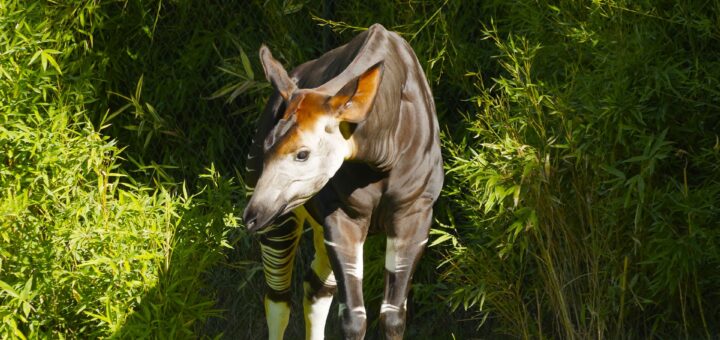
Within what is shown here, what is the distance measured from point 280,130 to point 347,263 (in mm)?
517

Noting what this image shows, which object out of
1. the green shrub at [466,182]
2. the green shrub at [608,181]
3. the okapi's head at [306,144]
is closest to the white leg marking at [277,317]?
the green shrub at [466,182]

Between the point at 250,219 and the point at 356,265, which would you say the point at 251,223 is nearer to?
the point at 250,219

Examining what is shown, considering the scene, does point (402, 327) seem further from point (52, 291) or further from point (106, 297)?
point (52, 291)

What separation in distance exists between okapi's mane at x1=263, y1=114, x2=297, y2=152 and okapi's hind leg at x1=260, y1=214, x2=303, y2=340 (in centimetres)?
82

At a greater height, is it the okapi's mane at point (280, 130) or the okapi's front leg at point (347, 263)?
the okapi's mane at point (280, 130)

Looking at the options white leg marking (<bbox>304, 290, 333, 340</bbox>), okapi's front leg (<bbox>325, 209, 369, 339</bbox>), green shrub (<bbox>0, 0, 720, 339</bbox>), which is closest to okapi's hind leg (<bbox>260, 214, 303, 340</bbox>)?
white leg marking (<bbox>304, 290, 333, 340</bbox>)

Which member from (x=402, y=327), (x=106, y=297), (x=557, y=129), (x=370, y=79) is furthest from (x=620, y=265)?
(x=106, y=297)

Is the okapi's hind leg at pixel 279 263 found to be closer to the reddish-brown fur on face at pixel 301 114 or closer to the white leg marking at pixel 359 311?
the white leg marking at pixel 359 311

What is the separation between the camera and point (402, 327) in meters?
3.92

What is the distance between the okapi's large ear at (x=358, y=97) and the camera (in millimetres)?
3514

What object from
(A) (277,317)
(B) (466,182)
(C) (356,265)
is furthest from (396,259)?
(B) (466,182)

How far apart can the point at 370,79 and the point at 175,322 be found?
5.00ft

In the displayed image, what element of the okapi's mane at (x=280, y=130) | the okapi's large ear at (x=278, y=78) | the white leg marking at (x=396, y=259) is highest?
the okapi's large ear at (x=278, y=78)

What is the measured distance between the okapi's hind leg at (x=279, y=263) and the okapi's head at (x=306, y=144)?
81cm
